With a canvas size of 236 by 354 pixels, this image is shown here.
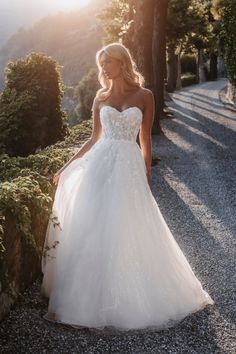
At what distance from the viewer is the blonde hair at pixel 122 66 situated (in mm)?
4559

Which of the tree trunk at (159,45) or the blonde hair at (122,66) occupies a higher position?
the blonde hair at (122,66)

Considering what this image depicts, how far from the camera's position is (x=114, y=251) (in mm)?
4453

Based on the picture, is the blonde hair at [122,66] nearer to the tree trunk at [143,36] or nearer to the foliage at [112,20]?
the tree trunk at [143,36]

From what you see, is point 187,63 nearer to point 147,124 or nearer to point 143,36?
point 143,36

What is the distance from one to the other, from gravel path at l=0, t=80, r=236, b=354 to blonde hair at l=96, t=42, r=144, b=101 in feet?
7.25

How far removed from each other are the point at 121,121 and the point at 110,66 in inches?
21.2

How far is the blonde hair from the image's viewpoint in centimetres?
456

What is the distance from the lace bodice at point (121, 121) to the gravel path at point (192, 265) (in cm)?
184

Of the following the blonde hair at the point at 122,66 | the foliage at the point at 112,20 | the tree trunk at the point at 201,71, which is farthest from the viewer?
the tree trunk at the point at 201,71

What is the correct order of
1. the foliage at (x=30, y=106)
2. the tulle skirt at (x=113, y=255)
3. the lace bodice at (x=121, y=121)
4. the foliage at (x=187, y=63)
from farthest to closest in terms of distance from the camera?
the foliage at (x=187, y=63) → the foliage at (x=30, y=106) → the lace bodice at (x=121, y=121) → the tulle skirt at (x=113, y=255)

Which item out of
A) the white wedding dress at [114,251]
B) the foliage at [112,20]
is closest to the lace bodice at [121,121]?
the white wedding dress at [114,251]

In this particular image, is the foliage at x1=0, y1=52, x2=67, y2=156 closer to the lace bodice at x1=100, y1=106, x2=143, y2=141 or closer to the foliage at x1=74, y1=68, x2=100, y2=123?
the lace bodice at x1=100, y1=106, x2=143, y2=141

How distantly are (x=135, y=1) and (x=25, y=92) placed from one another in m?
4.44

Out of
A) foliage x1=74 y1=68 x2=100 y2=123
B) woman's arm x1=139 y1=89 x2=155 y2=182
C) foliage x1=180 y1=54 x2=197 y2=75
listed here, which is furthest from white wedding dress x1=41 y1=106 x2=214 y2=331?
foliage x1=180 y1=54 x2=197 y2=75
